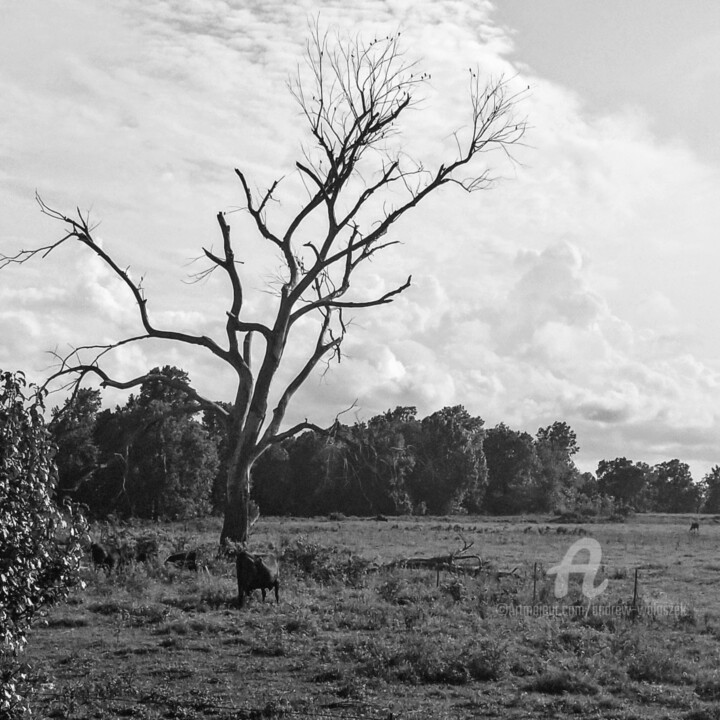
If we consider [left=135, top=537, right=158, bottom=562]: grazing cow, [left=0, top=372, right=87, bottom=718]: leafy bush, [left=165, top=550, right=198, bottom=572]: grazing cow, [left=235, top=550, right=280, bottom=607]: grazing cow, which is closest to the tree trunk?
[left=135, top=537, right=158, bottom=562]: grazing cow

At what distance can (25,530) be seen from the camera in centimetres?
795

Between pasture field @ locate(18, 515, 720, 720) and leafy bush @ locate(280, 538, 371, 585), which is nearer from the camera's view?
pasture field @ locate(18, 515, 720, 720)

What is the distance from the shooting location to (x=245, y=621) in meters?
16.5

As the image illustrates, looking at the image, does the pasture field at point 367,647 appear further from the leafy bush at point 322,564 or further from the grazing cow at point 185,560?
the grazing cow at point 185,560

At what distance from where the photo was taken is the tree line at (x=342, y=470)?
1171 inches

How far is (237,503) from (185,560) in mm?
3632

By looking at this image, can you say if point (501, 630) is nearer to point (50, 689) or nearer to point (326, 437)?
point (50, 689)

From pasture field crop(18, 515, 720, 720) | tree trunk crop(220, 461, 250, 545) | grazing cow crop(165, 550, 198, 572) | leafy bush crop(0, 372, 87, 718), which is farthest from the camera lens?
tree trunk crop(220, 461, 250, 545)

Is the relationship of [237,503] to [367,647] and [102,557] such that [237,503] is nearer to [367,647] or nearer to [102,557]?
[102,557]

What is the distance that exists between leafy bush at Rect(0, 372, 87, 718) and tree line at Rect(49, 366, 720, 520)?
50.3 ft

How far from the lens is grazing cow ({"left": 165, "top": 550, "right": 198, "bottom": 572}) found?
22.9m

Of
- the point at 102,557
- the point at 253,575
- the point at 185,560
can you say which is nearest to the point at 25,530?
the point at 253,575

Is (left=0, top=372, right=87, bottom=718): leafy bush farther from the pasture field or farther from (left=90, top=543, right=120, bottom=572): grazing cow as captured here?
(left=90, top=543, right=120, bottom=572): grazing cow

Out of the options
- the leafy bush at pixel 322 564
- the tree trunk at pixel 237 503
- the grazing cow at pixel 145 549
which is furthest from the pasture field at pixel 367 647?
the tree trunk at pixel 237 503
